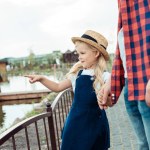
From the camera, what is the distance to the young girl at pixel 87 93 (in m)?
3.05

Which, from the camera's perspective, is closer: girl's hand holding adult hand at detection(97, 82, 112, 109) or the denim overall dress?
girl's hand holding adult hand at detection(97, 82, 112, 109)

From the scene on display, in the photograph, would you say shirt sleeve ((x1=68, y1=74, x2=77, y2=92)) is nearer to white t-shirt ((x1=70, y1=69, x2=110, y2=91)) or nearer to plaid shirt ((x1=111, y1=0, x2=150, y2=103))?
white t-shirt ((x1=70, y1=69, x2=110, y2=91))

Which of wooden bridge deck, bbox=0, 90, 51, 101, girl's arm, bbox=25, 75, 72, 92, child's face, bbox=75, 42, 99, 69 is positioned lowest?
wooden bridge deck, bbox=0, 90, 51, 101

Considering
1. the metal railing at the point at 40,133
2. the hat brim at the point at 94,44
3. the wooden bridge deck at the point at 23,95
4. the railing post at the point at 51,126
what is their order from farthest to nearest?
the wooden bridge deck at the point at 23,95, the railing post at the point at 51,126, the hat brim at the point at 94,44, the metal railing at the point at 40,133

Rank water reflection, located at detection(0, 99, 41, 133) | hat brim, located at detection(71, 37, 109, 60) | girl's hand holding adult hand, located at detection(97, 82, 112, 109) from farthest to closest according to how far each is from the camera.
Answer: water reflection, located at detection(0, 99, 41, 133) → hat brim, located at detection(71, 37, 109, 60) → girl's hand holding adult hand, located at detection(97, 82, 112, 109)

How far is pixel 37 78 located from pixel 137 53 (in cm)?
134

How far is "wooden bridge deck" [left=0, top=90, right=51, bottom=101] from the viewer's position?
778 inches

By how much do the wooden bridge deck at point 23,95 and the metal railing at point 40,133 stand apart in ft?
41.5

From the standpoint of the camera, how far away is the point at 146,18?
185cm

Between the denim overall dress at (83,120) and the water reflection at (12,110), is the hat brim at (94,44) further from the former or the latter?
the water reflection at (12,110)

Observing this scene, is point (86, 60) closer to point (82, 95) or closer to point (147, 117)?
point (82, 95)

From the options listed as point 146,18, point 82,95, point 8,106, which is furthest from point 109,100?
point 8,106

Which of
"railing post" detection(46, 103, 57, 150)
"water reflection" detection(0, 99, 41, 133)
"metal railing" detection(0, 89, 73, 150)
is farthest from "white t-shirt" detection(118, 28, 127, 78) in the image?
"water reflection" detection(0, 99, 41, 133)

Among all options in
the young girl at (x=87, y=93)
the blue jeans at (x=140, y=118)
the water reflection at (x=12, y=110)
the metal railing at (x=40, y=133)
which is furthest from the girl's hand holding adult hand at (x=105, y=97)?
the water reflection at (x=12, y=110)
